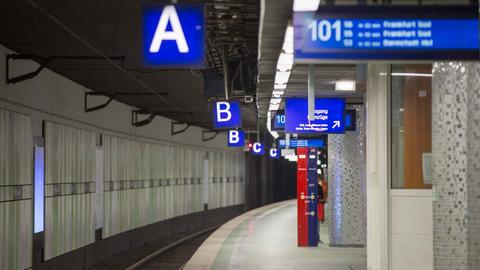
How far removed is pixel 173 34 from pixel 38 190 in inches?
276

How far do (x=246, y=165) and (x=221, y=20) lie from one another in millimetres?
33076

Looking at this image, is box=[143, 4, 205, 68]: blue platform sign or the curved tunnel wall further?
the curved tunnel wall

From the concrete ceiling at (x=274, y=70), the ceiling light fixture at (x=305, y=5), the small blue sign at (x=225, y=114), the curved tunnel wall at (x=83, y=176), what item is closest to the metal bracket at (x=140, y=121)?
the curved tunnel wall at (x=83, y=176)

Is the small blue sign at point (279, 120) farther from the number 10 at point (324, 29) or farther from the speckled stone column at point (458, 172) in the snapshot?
the number 10 at point (324, 29)

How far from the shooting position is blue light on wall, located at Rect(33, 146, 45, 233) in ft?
46.4

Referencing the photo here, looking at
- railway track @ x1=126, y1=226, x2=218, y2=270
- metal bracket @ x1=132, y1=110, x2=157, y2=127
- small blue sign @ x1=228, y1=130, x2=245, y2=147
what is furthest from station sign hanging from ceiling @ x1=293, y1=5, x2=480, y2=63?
small blue sign @ x1=228, y1=130, x2=245, y2=147

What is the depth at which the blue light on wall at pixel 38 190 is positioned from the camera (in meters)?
14.1

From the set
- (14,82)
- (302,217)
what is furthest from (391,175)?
(302,217)

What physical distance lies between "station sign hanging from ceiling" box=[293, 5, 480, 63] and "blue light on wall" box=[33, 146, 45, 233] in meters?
9.42

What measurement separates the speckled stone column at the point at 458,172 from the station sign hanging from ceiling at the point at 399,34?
0.30 m

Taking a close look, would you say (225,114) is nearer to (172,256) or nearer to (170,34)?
(172,256)

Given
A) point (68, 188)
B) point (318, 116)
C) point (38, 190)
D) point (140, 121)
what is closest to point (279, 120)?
point (318, 116)

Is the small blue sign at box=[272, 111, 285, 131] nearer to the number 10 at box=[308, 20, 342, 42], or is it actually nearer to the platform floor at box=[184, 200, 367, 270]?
the platform floor at box=[184, 200, 367, 270]

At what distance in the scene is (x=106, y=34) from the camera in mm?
12516
